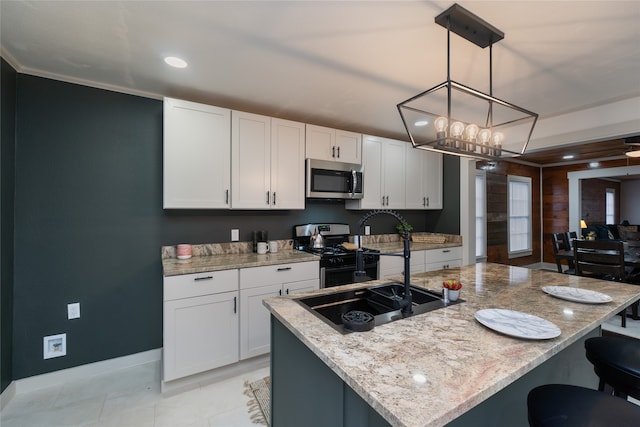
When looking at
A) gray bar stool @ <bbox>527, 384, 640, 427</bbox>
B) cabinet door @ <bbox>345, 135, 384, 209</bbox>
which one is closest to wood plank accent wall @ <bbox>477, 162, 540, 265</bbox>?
cabinet door @ <bbox>345, 135, 384, 209</bbox>

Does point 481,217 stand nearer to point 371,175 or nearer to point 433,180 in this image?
point 433,180

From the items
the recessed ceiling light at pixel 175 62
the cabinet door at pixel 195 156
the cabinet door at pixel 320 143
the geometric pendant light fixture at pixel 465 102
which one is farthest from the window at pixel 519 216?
the recessed ceiling light at pixel 175 62

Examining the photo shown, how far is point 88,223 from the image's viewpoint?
7.77ft

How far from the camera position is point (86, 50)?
6.20ft

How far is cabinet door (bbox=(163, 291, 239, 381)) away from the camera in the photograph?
2162 mm

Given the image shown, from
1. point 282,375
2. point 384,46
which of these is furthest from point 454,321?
point 384,46

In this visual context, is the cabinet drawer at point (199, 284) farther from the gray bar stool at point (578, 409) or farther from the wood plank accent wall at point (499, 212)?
the wood plank accent wall at point (499, 212)

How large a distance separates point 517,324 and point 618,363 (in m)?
0.50

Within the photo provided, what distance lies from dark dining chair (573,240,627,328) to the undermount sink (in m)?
3.28

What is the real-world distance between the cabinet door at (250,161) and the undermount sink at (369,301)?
154 centimetres

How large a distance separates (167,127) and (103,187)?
2.50ft

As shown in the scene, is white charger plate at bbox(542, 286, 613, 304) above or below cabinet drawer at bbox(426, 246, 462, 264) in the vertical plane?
above

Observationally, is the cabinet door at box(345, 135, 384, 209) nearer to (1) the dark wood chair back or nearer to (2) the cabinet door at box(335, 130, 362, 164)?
(2) the cabinet door at box(335, 130, 362, 164)

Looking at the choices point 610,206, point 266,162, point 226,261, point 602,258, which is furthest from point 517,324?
point 610,206
